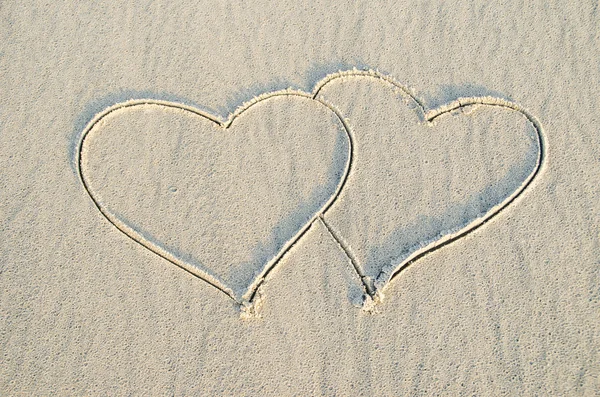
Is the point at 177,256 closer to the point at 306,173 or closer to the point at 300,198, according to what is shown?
the point at 300,198

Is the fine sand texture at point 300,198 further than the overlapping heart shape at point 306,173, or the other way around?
the overlapping heart shape at point 306,173

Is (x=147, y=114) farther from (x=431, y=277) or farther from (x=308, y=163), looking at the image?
(x=431, y=277)

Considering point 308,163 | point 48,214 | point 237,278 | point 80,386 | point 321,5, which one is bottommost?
point 80,386

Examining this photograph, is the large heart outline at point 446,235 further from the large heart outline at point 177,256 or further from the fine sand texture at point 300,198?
the large heart outline at point 177,256

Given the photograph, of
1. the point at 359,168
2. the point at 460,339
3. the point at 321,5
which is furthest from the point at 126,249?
the point at 321,5

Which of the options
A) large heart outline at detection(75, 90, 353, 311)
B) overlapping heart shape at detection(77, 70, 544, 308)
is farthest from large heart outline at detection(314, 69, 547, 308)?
large heart outline at detection(75, 90, 353, 311)

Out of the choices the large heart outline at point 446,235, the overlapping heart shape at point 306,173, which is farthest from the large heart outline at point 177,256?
the large heart outline at point 446,235

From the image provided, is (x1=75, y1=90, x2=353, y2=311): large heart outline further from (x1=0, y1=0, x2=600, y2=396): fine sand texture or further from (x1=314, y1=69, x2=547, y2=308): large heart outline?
(x1=314, y1=69, x2=547, y2=308): large heart outline
